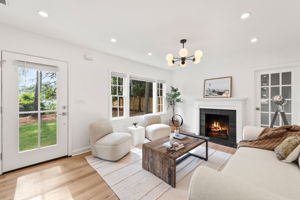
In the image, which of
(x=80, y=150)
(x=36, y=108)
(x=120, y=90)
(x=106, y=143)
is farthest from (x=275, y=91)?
(x=36, y=108)

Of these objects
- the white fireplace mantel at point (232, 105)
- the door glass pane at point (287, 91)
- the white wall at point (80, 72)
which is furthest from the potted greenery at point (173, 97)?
the door glass pane at point (287, 91)

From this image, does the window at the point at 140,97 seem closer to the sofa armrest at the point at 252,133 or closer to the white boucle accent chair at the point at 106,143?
the white boucle accent chair at the point at 106,143

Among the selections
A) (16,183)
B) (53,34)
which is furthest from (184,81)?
(16,183)

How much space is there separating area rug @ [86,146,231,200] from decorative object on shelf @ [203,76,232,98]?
1.81 metres

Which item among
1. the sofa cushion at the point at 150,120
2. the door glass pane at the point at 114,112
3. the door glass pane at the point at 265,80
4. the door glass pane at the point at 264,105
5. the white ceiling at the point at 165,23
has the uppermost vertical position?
the white ceiling at the point at 165,23

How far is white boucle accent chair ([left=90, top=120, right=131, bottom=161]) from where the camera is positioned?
2490 millimetres

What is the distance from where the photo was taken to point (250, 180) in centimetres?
124

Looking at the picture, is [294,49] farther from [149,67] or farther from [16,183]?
[16,183]

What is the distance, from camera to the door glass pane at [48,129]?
2.49m

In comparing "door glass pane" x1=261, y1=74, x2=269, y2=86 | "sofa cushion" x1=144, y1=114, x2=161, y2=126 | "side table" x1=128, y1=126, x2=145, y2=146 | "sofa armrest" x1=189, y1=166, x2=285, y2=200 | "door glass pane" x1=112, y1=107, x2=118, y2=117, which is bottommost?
"side table" x1=128, y1=126, x2=145, y2=146

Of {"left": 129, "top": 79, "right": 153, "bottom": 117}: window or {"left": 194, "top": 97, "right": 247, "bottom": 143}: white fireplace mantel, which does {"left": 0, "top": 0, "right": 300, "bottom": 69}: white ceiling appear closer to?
{"left": 194, "top": 97, "right": 247, "bottom": 143}: white fireplace mantel

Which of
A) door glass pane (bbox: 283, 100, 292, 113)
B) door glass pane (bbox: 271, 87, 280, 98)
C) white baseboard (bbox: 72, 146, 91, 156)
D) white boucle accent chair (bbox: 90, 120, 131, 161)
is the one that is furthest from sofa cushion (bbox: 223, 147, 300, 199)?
white baseboard (bbox: 72, 146, 91, 156)

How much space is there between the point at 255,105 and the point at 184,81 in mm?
2292

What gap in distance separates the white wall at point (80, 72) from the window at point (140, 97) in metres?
0.65
